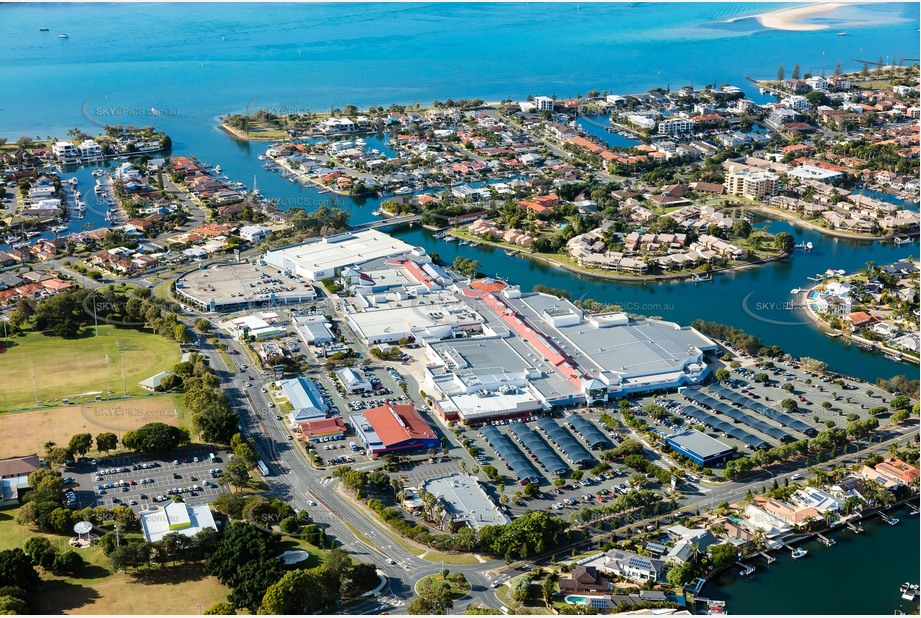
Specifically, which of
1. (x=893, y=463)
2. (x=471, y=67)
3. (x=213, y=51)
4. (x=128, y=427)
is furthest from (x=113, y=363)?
(x=213, y=51)

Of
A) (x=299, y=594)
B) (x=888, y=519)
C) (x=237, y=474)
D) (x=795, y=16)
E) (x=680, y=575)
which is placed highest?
(x=795, y=16)

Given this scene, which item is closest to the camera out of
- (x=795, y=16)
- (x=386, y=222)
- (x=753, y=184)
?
(x=386, y=222)

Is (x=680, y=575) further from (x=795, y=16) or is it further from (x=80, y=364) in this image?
(x=795, y=16)

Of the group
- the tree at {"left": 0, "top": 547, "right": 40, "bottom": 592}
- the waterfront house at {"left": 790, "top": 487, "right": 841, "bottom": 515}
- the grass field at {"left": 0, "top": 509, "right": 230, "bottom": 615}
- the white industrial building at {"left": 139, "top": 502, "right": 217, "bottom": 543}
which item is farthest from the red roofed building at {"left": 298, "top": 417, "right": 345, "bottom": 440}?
the waterfront house at {"left": 790, "top": 487, "right": 841, "bottom": 515}

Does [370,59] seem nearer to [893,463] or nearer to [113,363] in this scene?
[113,363]

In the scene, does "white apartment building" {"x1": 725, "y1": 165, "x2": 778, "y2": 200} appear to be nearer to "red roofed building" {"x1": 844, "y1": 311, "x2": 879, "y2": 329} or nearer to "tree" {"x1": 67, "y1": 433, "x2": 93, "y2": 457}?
"red roofed building" {"x1": 844, "y1": 311, "x2": 879, "y2": 329}

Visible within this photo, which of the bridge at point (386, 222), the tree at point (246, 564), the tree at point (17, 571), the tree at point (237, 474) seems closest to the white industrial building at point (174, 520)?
the tree at point (246, 564)

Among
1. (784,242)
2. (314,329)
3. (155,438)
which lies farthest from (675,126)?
(155,438)
